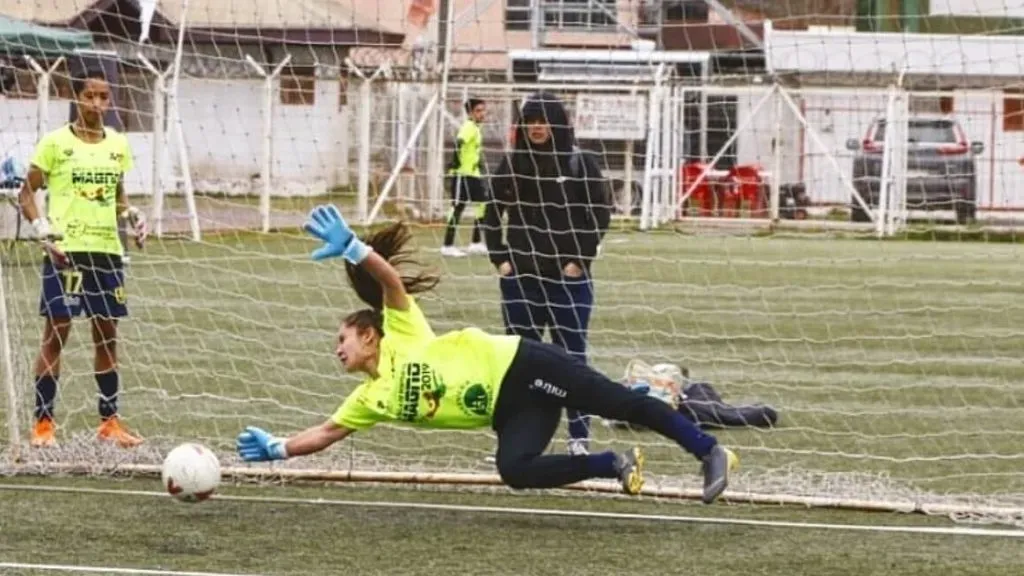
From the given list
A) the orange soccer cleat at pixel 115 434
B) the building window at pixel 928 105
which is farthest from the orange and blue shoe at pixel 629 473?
the building window at pixel 928 105

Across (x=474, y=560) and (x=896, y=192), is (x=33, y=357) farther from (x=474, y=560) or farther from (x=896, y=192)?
(x=896, y=192)

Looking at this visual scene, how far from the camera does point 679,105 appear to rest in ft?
105

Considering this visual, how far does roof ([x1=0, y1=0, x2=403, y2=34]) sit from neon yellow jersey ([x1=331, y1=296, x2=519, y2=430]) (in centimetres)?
602

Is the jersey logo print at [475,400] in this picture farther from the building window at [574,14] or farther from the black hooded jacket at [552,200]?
the building window at [574,14]

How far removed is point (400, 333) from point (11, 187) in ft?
11.9

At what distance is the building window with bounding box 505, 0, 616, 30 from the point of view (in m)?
17.4

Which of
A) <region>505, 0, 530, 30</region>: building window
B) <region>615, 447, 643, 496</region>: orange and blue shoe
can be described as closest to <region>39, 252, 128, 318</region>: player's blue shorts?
<region>615, 447, 643, 496</region>: orange and blue shoe

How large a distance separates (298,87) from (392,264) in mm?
9547

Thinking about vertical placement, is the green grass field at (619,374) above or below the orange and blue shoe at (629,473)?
below

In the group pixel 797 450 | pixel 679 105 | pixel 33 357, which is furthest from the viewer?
pixel 679 105

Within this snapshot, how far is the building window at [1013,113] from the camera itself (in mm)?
24312

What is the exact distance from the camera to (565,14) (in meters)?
21.7

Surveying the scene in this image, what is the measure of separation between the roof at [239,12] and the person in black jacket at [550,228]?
13.0 feet

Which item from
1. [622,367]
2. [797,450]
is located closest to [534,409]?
[797,450]
